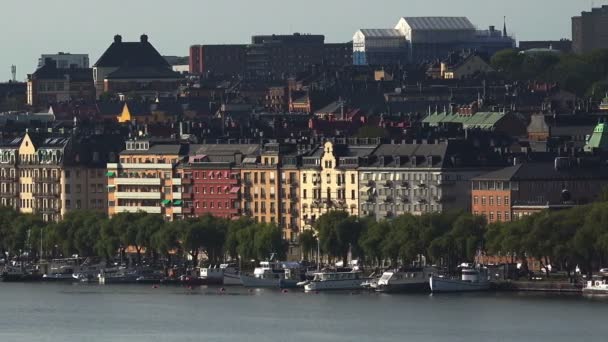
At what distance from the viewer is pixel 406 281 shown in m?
92.9

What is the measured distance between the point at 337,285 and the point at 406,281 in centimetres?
253

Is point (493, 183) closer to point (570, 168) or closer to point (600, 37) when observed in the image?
point (570, 168)

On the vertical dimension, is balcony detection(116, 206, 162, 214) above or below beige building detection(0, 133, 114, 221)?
below

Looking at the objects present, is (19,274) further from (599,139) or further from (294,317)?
(294,317)

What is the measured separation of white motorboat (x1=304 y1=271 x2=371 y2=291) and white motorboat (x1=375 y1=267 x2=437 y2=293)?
1.47m

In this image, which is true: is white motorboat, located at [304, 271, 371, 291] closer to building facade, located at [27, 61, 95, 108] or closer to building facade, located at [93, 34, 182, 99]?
building facade, located at [93, 34, 182, 99]

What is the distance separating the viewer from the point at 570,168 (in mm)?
100688

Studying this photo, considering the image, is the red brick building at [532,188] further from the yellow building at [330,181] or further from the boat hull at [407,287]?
the yellow building at [330,181]

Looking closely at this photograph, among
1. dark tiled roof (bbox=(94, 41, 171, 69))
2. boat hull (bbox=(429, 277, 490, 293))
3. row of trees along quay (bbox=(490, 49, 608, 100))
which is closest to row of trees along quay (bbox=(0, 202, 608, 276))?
boat hull (bbox=(429, 277, 490, 293))

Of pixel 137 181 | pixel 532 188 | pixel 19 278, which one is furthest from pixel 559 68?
pixel 532 188

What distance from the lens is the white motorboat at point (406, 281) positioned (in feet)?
304

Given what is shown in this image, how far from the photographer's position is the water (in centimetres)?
7825

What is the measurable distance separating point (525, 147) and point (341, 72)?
63.7 m

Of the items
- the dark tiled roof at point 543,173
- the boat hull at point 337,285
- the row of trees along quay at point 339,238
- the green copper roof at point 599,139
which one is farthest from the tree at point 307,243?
the green copper roof at point 599,139
